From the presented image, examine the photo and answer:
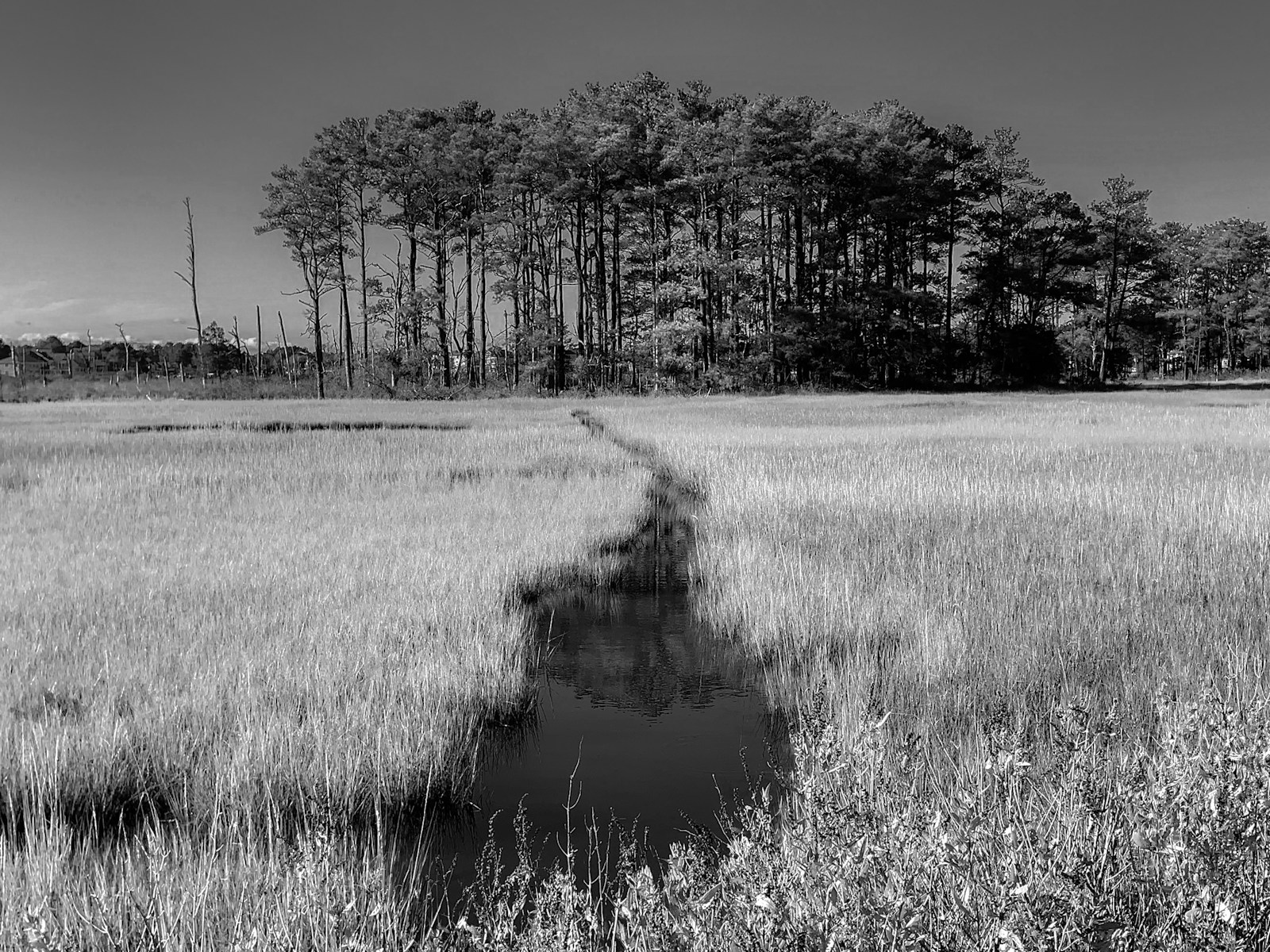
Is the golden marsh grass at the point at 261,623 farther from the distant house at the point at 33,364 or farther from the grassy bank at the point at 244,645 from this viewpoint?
the distant house at the point at 33,364

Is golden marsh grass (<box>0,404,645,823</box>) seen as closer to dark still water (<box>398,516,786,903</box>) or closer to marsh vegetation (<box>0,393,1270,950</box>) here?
marsh vegetation (<box>0,393,1270,950</box>)

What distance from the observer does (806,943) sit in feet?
6.55

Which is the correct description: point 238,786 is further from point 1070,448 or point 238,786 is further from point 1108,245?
point 1108,245

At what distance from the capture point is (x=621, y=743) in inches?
191

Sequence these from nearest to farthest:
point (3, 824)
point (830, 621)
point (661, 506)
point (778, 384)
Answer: point (3, 824)
point (830, 621)
point (661, 506)
point (778, 384)

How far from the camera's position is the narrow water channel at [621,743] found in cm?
388

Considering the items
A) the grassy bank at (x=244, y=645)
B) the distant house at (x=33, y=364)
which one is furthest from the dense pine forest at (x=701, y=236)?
the grassy bank at (x=244, y=645)

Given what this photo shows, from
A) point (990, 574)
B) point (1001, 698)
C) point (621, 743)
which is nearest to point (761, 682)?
point (621, 743)

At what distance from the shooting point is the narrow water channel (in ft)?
12.7

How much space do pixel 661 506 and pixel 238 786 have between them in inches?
426

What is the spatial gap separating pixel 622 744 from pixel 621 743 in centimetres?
2

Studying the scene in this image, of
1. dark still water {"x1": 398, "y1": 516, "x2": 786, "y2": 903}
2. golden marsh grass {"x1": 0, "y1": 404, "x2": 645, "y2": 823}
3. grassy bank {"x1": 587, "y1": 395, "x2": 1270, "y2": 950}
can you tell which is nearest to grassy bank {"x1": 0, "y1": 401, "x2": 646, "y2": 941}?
golden marsh grass {"x1": 0, "y1": 404, "x2": 645, "y2": 823}

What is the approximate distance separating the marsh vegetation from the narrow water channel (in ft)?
0.85

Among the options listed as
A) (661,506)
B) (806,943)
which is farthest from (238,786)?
(661,506)
